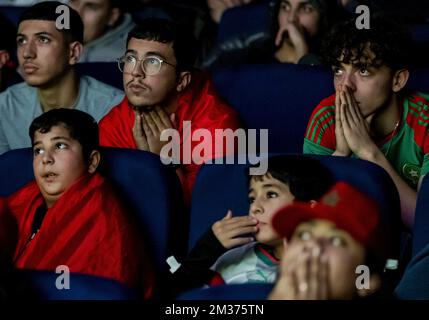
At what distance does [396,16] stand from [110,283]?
1.53 m

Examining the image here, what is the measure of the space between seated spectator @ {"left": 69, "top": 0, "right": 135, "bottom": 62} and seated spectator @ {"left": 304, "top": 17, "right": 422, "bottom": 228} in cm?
112

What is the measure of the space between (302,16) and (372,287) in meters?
1.55

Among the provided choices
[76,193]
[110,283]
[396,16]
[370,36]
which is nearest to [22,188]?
[76,193]

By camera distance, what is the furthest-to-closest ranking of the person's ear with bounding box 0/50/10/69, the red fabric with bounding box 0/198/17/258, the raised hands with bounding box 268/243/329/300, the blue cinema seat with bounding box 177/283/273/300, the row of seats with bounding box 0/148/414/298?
the person's ear with bounding box 0/50/10/69, the row of seats with bounding box 0/148/414/298, the red fabric with bounding box 0/198/17/258, the blue cinema seat with bounding box 177/283/273/300, the raised hands with bounding box 268/243/329/300

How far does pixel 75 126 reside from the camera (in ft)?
6.05

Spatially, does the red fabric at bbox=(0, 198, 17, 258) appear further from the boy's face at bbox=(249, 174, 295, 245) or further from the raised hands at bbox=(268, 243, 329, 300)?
the raised hands at bbox=(268, 243, 329, 300)

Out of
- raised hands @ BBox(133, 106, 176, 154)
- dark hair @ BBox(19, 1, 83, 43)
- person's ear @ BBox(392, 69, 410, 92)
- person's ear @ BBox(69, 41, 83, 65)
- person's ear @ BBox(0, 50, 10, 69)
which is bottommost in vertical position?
raised hands @ BBox(133, 106, 176, 154)

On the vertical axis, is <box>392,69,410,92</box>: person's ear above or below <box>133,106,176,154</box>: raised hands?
above

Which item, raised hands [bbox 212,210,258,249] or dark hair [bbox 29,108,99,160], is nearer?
raised hands [bbox 212,210,258,249]

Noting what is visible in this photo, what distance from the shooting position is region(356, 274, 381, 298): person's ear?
50.1 inches

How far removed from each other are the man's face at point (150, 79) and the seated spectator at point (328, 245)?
3.22 feet

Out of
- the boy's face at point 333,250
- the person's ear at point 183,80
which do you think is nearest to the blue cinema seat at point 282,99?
the person's ear at point 183,80

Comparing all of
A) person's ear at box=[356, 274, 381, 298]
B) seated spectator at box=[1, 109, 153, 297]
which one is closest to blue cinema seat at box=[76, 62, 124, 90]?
seated spectator at box=[1, 109, 153, 297]
